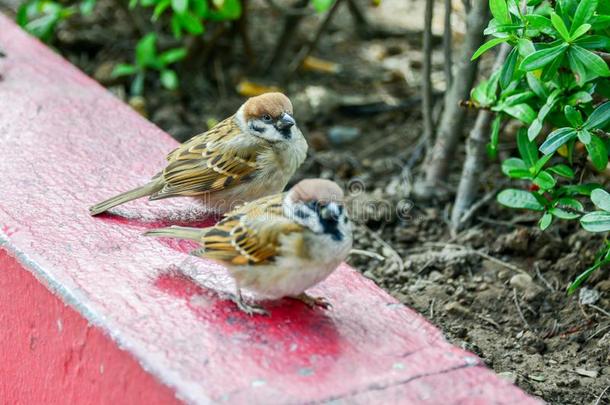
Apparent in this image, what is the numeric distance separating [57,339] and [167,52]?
365 centimetres

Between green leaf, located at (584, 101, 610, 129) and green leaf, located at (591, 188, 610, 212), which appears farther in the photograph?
green leaf, located at (584, 101, 610, 129)

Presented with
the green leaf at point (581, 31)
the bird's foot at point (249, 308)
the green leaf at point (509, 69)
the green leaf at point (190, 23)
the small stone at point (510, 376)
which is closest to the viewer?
the bird's foot at point (249, 308)

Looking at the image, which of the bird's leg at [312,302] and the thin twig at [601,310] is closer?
the bird's leg at [312,302]

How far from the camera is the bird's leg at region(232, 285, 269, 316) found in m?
3.03

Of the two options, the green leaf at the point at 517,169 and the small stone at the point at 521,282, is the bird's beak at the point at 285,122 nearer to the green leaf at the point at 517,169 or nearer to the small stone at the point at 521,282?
the green leaf at the point at 517,169

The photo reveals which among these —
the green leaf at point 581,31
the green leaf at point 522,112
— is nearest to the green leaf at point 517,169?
the green leaf at point 522,112

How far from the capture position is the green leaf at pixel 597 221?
331cm

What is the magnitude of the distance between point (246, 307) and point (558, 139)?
52.4 inches

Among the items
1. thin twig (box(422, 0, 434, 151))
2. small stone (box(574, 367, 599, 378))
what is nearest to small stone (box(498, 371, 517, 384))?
small stone (box(574, 367, 599, 378))

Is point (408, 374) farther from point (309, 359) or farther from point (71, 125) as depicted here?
point (71, 125)

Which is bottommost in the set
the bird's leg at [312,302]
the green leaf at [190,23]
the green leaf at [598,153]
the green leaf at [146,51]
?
the green leaf at [146,51]

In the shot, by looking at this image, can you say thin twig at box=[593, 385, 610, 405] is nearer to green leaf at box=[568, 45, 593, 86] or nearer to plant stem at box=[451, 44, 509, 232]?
green leaf at box=[568, 45, 593, 86]

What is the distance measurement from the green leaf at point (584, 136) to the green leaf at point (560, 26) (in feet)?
1.17

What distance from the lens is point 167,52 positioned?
6504 millimetres
